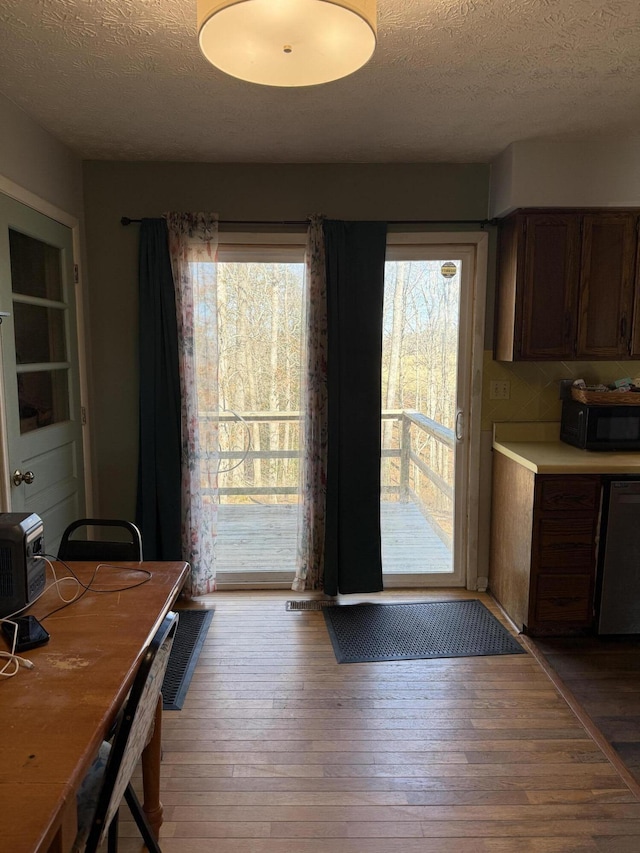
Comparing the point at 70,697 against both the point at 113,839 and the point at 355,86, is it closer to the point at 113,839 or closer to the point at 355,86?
the point at 113,839

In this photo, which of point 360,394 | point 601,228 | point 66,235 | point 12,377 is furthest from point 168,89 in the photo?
point 601,228

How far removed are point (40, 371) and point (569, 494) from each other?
2.75 meters

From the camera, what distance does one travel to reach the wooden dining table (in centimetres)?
101

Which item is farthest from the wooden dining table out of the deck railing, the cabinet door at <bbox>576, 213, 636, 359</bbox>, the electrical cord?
the cabinet door at <bbox>576, 213, 636, 359</bbox>

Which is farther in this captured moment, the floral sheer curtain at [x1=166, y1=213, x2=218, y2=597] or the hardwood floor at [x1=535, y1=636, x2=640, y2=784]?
the floral sheer curtain at [x1=166, y1=213, x2=218, y2=597]

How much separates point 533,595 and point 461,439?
1018mm

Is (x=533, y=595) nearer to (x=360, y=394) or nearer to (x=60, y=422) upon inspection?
(x=360, y=394)

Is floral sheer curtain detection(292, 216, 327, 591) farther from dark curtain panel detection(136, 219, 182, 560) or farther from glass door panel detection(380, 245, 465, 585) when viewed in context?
dark curtain panel detection(136, 219, 182, 560)

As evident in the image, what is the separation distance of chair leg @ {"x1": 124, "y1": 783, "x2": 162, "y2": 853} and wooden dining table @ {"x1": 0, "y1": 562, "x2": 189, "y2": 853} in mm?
156

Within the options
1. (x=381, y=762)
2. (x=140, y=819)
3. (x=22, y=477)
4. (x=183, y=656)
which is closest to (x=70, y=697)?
(x=140, y=819)

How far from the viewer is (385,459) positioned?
11.9 ft

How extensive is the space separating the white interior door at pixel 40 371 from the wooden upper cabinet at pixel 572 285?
97.7 inches

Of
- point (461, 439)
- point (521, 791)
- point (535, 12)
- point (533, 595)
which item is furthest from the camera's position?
→ point (461, 439)

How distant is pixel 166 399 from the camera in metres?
3.33
